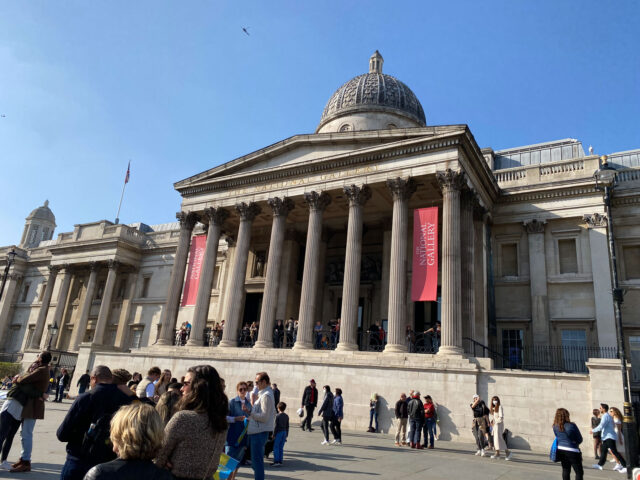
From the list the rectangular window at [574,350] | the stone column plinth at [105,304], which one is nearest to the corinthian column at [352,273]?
the rectangular window at [574,350]

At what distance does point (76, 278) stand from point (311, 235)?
93.4 feet

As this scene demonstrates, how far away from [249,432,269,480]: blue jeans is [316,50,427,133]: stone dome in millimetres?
23630

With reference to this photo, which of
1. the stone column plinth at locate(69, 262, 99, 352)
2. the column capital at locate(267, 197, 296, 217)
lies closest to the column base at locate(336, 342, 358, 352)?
the column capital at locate(267, 197, 296, 217)

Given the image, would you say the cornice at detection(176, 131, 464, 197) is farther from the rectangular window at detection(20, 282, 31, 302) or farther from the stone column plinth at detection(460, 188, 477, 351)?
the rectangular window at detection(20, 282, 31, 302)

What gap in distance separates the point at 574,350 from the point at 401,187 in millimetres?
10550

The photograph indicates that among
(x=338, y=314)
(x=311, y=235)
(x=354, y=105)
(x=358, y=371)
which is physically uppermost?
(x=354, y=105)

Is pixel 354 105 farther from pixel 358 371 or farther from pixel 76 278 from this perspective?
pixel 76 278

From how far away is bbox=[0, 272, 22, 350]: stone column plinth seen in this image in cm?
4381

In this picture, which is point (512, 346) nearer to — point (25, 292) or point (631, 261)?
point (631, 261)

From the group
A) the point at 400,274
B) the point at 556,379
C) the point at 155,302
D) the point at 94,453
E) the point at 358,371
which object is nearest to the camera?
the point at 94,453

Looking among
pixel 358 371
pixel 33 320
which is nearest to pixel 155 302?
pixel 33 320

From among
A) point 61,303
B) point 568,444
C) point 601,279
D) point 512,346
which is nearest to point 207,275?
point 512,346

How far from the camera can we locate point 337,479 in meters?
8.20

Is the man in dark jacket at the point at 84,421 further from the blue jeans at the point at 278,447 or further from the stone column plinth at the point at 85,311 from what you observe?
the stone column plinth at the point at 85,311
